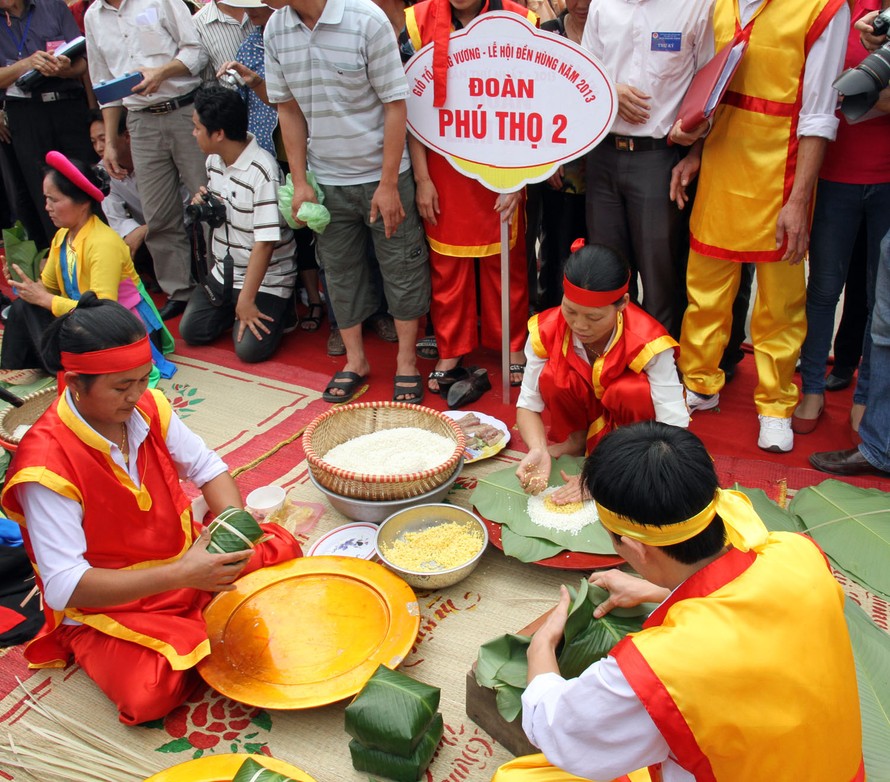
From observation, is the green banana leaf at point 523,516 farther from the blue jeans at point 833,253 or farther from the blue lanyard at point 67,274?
the blue lanyard at point 67,274

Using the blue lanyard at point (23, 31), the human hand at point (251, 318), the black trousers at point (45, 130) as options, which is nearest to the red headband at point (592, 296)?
the human hand at point (251, 318)

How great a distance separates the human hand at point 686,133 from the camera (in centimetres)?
290

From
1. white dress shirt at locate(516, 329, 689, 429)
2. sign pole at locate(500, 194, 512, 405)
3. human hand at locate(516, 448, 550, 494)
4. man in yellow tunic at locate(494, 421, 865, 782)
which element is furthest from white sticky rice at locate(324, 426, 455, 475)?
man in yellow tunic at locate(494, 421, 865, 782)

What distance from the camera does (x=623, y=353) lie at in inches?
103

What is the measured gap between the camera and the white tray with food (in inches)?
124

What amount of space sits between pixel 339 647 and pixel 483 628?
44 centimetres

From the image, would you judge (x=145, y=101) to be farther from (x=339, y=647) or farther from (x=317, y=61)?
(x=339, y=647)

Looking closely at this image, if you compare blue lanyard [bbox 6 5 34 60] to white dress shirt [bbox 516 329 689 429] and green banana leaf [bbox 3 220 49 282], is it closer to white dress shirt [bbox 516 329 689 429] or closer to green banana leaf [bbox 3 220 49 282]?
green banana leaf [bbox 3 220 49 282]

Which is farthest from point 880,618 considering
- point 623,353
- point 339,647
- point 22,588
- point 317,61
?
point 317,61

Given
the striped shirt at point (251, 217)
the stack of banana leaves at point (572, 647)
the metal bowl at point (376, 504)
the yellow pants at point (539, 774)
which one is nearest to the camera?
the yellow pants at point (539, 774)

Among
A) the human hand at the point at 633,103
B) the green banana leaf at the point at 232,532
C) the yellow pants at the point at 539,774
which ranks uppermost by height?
the human hand at the point at 633,103

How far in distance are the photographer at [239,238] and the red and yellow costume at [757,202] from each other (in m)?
2.07

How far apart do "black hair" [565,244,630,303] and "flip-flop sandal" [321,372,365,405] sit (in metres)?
1.56

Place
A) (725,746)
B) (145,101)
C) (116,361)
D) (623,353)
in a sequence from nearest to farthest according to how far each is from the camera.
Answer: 1. (725,746)
2. (116,361)
3. (623,353)
4. (145,101)
